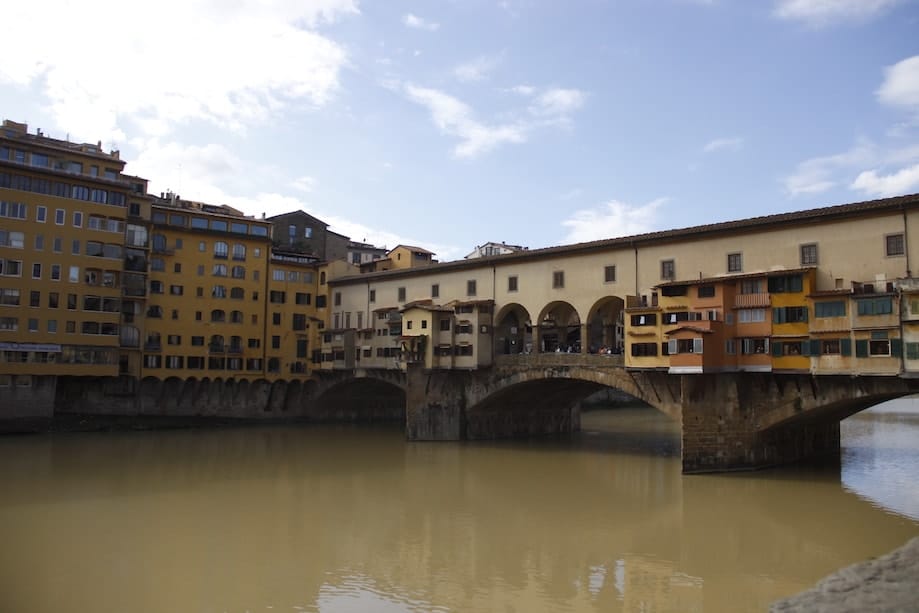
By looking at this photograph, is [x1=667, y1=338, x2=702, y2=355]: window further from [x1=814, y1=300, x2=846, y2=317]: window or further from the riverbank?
the riverbank

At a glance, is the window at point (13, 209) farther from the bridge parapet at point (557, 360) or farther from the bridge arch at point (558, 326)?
the bridge arch at point (558, 326)

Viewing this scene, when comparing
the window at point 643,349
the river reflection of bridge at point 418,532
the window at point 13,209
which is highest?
the window at point 13,209

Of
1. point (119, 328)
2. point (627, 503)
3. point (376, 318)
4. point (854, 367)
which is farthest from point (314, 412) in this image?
point (854, 367)

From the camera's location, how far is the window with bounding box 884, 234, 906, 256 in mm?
29562

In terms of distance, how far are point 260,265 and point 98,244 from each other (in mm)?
12945

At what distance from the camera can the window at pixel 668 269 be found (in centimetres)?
3688

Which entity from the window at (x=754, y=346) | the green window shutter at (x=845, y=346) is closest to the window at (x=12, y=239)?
the window at (x=754, y=346)

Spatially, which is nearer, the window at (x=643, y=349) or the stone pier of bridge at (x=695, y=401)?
the stone pier of bridge at (x=695, y=401)

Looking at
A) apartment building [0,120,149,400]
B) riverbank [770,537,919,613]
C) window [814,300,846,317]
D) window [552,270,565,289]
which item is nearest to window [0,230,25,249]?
apartment building [0,120,149,400]

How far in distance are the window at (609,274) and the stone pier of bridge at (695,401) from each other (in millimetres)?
4401

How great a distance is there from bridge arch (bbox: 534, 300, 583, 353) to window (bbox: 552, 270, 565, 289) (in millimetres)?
969

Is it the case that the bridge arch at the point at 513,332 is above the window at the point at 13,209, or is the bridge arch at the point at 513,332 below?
below

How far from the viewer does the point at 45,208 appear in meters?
48.4

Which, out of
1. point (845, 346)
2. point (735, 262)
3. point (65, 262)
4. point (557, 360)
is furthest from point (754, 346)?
point (65, 262)
